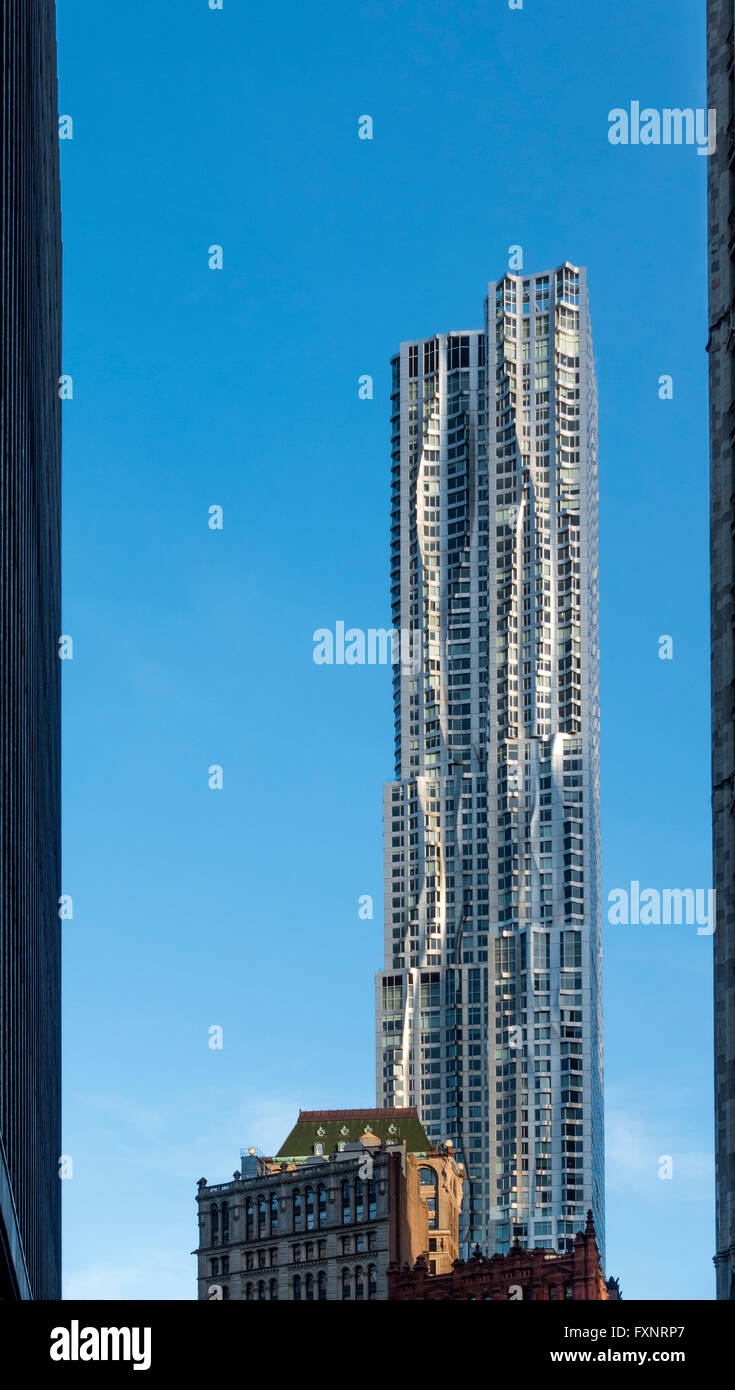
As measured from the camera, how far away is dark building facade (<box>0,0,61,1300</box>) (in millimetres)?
64000

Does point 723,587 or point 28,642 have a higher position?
point 28,642

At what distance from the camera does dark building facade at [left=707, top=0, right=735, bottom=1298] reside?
53.8 meters

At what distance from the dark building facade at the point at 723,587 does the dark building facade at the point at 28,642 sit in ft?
61.5

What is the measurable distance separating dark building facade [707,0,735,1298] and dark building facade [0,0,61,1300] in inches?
738

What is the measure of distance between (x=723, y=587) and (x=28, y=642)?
32.3 m

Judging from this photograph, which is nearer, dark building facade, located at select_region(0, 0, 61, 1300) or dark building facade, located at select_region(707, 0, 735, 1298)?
dark building facade, located at select_region(707, 0, 735, 1298)

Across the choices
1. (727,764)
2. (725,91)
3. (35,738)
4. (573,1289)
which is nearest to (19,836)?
(35,738)

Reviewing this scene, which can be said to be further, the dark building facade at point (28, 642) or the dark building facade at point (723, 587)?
the dark building facade at point (28, 642)

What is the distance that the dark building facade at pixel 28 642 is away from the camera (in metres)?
64.0

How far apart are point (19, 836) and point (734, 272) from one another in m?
29.9

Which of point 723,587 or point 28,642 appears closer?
point 723,587

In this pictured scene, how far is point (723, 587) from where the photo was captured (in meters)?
56.9

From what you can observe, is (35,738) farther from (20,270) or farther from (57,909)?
(57,909)

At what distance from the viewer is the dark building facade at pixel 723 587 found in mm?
53781
